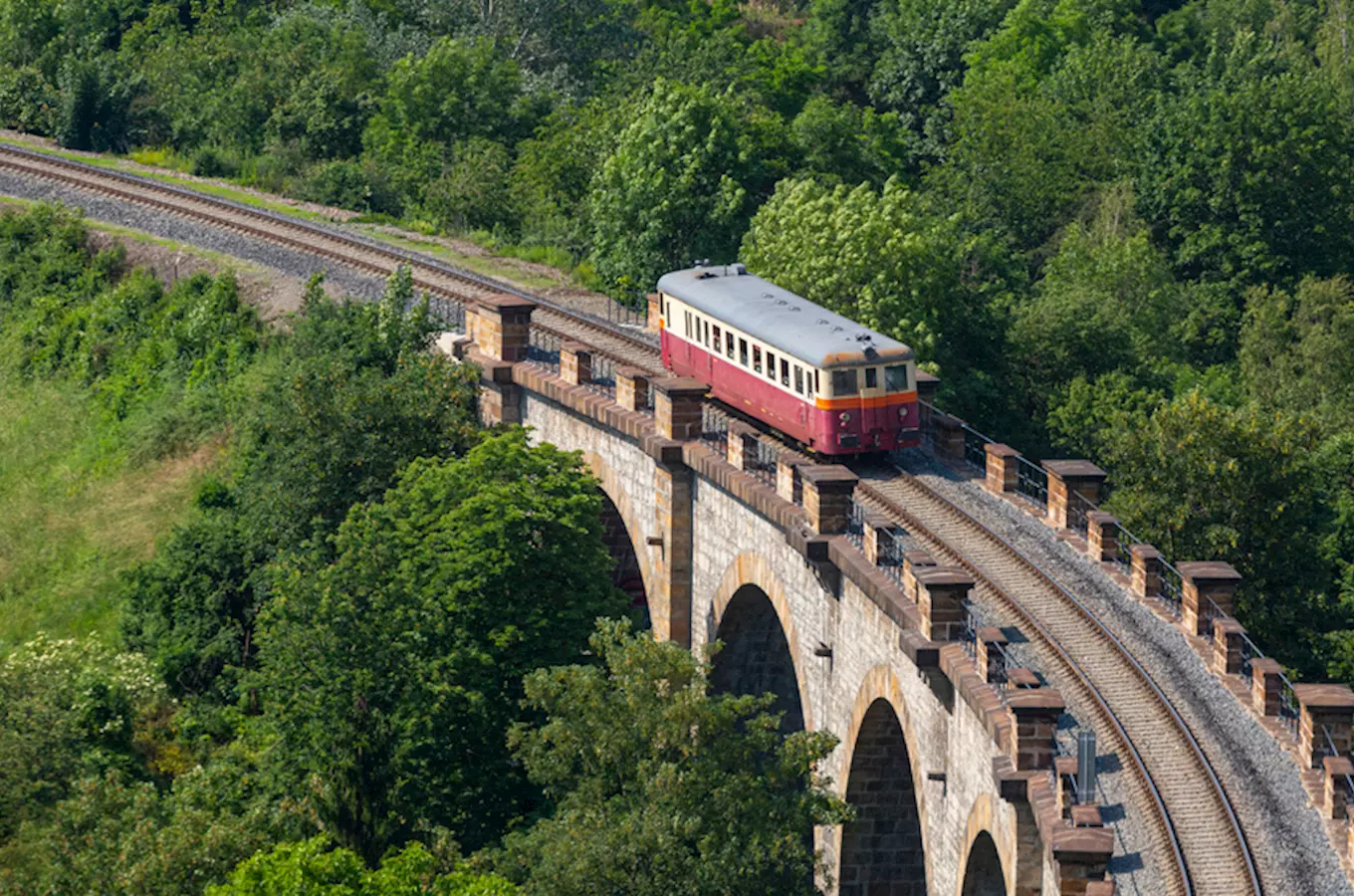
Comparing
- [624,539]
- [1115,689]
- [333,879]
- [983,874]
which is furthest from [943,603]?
[624,539]

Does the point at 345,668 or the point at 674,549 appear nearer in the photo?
the point at 345,668

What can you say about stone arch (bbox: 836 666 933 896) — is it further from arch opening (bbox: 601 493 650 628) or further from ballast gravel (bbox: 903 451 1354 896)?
arch opening (bbox: 601 493 650 628)

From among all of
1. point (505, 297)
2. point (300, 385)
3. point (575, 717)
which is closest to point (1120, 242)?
point (505, 297)

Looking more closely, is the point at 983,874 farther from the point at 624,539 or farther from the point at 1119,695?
the point at 624,539

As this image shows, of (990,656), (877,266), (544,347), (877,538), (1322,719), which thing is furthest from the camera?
(877,266)

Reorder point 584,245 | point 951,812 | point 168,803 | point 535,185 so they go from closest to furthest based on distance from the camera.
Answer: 1. point 951,812
2. point 168,803
3. point 584,245
4. point 535,185

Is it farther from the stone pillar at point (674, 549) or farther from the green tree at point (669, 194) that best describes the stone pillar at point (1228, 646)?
the green tree at point (669, 194)

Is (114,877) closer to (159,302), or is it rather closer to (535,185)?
(159,302)

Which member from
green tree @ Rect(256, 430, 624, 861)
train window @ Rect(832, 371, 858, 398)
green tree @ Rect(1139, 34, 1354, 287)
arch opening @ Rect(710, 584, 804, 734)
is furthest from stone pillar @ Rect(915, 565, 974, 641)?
green tree @ Rect(1139, 34, 1354, 287)
